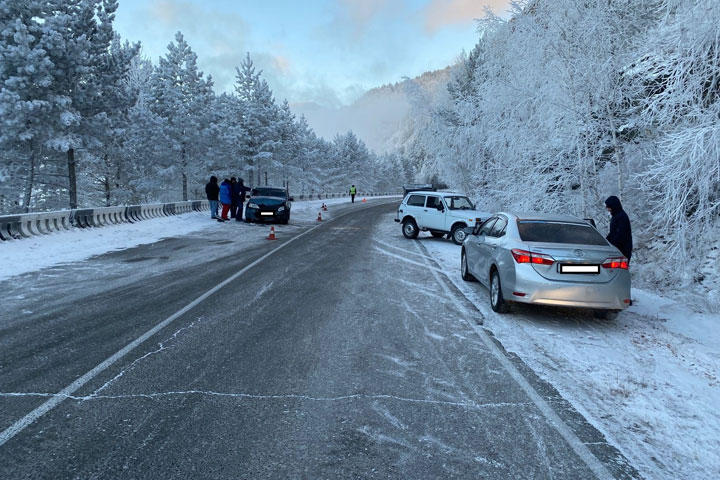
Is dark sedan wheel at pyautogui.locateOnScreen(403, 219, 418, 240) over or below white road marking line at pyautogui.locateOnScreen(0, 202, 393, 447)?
over

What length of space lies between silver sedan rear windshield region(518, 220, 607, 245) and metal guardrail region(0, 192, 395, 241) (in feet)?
44.4

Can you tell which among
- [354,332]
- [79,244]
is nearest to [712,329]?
[354,332]

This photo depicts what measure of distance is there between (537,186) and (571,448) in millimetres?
11326

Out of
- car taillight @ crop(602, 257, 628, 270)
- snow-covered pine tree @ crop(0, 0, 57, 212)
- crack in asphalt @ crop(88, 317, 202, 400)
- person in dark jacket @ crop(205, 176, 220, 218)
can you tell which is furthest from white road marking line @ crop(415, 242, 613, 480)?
snow-covered pine tree @ crop(0, 0, 57, 212)

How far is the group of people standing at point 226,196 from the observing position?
70.5 feet

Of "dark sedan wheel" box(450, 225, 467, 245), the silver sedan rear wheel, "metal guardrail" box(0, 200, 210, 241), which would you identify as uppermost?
"metal guardrail" box(0, 200, 210, 241)

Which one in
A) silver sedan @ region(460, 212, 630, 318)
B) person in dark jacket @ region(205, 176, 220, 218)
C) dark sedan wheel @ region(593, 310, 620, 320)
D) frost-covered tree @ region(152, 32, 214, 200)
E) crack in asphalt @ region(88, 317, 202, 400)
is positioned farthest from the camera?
frost-covered tree @ region(152, 32, 214, 200)

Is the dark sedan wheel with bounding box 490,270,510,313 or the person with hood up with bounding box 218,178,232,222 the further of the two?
the person with hood up with bounding box 218,178,232,222

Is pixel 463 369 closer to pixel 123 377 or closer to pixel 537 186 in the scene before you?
pixel 123 377

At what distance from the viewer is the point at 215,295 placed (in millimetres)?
7188

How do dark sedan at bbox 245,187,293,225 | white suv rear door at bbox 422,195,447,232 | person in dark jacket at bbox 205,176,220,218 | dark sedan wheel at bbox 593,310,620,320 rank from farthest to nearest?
person in dark jacket at bbox 205,176,220,218 → dark sedan at bbox 245,187,293,225 → white suv rear door at bbox 422,195,447,232 → dark sedan wheel at bbox 593,310,620,320

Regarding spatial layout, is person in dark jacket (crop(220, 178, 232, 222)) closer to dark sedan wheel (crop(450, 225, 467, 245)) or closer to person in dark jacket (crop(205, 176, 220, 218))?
person in dark jacket (crop(205, 176, 220, 218))

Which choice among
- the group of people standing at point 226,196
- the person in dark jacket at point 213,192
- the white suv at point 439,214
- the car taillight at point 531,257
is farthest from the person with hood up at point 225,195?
the car taillight at point 531,257

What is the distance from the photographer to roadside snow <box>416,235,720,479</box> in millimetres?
3133
